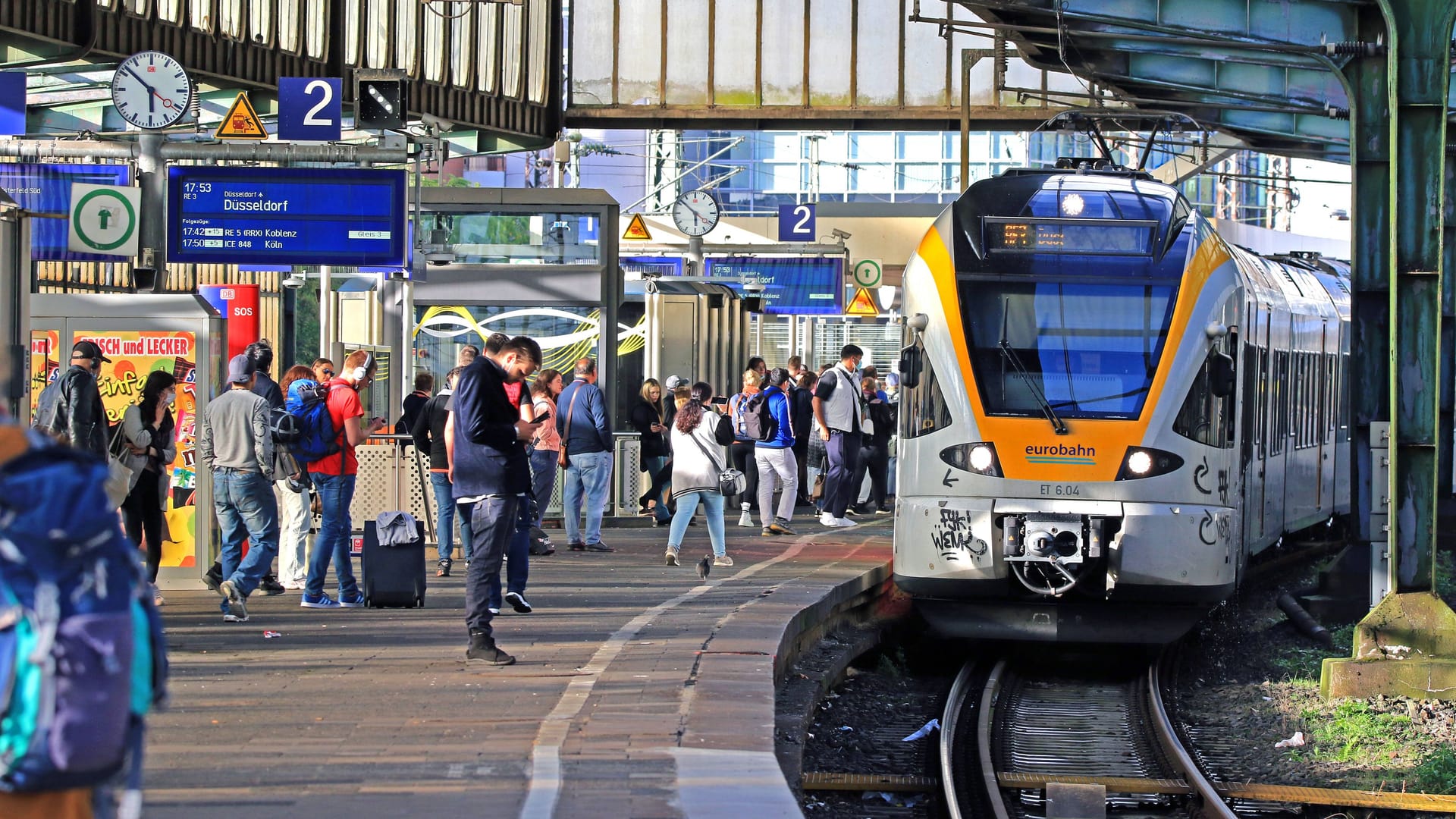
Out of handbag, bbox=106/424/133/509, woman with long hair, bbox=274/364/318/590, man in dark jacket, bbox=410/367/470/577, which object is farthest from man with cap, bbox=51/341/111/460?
man in dark jacket, bbox=410/367/470/577

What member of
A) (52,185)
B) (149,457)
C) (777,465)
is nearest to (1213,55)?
(777,465)

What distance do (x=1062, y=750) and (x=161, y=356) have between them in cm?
628

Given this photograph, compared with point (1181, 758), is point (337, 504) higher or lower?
higher

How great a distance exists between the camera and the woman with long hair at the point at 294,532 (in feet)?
40.7

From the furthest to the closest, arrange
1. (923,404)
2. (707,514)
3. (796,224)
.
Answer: (796,224) → (707,514) → (923,404)

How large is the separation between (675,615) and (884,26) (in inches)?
657

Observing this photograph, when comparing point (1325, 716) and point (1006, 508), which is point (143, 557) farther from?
point (1325, 716)

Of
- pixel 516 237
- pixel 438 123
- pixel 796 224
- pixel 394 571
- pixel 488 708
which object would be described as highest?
pixel 796 224

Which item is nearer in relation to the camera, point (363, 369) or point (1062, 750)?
point (1062, 750)

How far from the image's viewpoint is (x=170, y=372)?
12273 millimetres

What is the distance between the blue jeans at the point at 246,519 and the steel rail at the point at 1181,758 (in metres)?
5.27

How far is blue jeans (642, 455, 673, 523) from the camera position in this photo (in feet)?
64.0

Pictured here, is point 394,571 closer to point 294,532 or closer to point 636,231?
point 294,532

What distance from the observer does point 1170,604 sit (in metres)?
11.6
